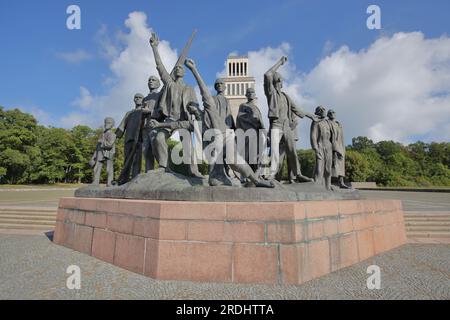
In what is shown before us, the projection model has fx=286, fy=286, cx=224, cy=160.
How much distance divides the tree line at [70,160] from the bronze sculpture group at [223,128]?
28.5m

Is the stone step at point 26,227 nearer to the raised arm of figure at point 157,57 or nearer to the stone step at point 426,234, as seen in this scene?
the raised arm of figure at point 157,57

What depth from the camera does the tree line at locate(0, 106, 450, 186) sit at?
41156 millimetres

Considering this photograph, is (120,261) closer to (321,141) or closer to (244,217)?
(244,217)

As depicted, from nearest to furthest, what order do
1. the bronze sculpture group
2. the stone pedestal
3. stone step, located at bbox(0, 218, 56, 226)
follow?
the stone pedestal → the bronze sculpture group → stone step, located at bbox(0, 218, 56, 226)

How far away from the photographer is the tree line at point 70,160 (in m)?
41.2

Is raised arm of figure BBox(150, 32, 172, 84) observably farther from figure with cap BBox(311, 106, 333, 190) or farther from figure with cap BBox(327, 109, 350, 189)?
figure with cap BBox(327, 109, 350, 189)

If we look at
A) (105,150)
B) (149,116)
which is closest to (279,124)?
(149,116)

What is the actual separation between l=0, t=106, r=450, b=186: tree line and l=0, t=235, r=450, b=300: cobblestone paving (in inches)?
1237

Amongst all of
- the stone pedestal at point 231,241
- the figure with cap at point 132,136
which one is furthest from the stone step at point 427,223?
the figure with cap at point 132,136

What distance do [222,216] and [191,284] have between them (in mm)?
1055

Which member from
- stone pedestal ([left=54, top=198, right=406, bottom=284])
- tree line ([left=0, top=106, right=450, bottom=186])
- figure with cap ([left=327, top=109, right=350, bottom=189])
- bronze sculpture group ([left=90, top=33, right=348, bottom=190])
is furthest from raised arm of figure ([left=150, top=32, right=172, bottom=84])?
tree line ([left=0, top=106, right=450, bottom=186])

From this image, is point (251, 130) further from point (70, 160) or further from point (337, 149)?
point (70, 160)

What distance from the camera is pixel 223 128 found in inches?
217
